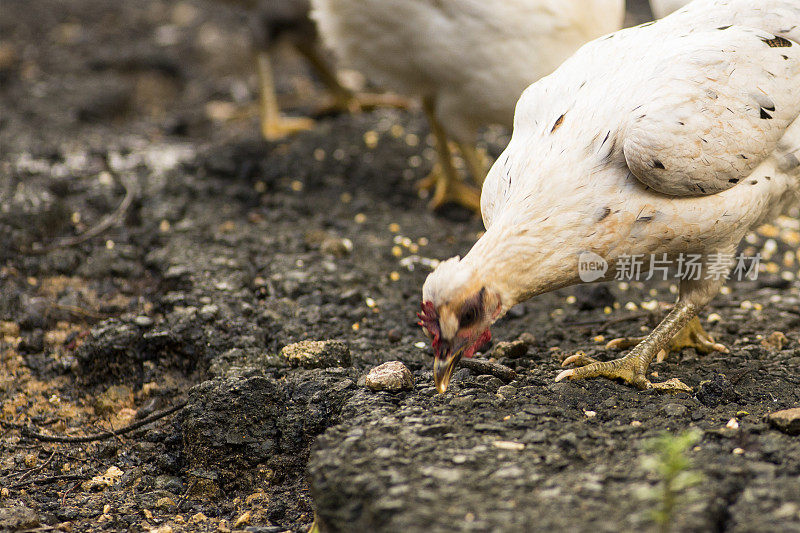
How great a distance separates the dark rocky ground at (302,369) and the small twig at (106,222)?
0.8 inches

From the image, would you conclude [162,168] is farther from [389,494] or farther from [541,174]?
[389,494]

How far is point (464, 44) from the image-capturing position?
13.0ft

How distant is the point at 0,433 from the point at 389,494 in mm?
1771

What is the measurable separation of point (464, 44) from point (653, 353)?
197 centimetres

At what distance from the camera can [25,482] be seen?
8.61ft

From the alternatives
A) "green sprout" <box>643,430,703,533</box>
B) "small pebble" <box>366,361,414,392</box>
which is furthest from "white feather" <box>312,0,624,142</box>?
"green sprout" <box>643,430,703,533</box>

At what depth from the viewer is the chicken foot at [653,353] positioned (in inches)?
105

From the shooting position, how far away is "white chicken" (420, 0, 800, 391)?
7.85 feet

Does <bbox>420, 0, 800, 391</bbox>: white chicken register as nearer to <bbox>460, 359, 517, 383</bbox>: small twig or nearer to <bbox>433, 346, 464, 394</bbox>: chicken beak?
<bbox>433, 346, 464, 394</bbox>: chicken beak

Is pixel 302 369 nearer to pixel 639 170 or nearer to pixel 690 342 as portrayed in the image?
pixel 639 170

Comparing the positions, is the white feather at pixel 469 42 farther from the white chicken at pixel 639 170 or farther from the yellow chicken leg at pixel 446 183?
the white chicken at pixel 639 170

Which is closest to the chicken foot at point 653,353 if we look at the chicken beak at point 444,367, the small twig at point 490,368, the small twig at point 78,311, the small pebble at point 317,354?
the small twig at point 490,368

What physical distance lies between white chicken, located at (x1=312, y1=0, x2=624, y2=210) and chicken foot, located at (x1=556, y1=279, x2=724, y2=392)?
1.52m

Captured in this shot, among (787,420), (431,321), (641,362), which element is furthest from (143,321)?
(787,420)
